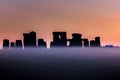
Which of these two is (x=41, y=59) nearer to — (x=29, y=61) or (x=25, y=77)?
(x=29, y=61)

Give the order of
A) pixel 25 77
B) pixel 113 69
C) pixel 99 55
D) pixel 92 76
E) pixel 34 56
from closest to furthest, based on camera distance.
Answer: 1. pixel 25 77
2. pixel 92 76
3. pixel 113 69
4. pixel 34 56
5. pixel 99 55

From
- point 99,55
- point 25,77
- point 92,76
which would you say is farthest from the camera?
point 99,55

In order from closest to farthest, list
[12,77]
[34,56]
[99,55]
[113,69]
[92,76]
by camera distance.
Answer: [12,77] → [92,76] → [113,69] → [34,56] → [99,55]

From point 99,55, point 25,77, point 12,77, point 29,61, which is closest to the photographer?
point 12,77

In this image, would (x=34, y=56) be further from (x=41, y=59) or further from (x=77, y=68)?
(x=77, y=68)

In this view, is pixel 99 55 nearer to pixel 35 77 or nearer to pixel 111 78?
pixel 111 78

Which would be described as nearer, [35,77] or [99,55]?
[35,77]

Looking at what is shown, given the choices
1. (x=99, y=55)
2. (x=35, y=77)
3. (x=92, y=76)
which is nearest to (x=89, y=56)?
(x=99, y=55)

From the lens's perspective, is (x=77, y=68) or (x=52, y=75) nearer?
(x=52, y=75)

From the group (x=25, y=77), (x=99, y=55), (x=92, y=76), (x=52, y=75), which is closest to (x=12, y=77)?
(x=25, y=77)
